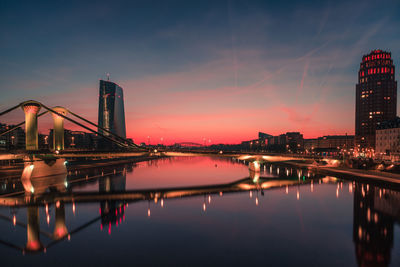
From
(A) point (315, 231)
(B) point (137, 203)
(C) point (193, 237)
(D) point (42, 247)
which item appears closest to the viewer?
(D) point (42, 247)

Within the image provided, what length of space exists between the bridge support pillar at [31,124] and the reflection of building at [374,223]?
67087 mm

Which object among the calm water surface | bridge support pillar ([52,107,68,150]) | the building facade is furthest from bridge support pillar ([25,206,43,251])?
the building facade

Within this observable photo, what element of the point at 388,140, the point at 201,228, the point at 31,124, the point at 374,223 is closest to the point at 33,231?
the point at 201,228

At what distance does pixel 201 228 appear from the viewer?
27000 mm

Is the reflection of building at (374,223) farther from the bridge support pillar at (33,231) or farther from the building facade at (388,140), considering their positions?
the building facade at (388,140)

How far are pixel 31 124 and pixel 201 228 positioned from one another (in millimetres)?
56050

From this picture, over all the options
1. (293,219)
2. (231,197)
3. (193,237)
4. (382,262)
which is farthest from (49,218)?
(382,262)

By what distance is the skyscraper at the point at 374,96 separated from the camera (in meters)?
130

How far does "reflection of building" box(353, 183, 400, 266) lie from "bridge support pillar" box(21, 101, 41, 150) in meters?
67.1

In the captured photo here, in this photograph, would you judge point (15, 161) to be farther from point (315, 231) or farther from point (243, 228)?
point (315, 231)

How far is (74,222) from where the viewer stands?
2894 centimetres

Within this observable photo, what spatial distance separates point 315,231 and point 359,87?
470ft

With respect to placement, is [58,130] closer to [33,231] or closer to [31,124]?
[31,124]

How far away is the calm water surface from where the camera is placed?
19.7 m
